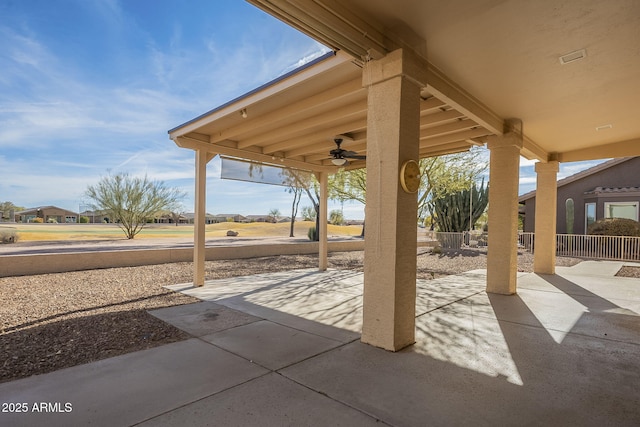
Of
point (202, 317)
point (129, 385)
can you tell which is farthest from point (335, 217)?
point (129, 385)

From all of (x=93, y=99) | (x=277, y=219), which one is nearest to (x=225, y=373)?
(x=93, y=99)

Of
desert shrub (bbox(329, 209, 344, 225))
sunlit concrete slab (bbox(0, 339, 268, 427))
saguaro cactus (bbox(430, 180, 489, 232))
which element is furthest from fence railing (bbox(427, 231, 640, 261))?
desert shrub (bbox(329, 209, 344, 225))

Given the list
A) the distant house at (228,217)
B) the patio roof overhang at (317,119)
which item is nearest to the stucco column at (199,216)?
the patio roof overhang at (317,119)

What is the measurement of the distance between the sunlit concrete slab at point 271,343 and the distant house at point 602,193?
1606 centimetres

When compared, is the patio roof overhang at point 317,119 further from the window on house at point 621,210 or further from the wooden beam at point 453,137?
the window on house at point 621,210

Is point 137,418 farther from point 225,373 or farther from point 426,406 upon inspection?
point 426,406

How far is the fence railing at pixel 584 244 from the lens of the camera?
1115 cm

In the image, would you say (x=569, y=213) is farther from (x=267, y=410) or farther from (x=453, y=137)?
(x=267, y=410)

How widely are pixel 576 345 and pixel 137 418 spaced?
4154mm

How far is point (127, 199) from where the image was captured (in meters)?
18.3

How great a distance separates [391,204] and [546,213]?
7.27 meters

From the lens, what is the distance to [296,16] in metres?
2.38

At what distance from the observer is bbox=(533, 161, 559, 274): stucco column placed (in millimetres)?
8086

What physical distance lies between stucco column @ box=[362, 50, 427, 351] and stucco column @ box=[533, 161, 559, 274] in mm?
6763
